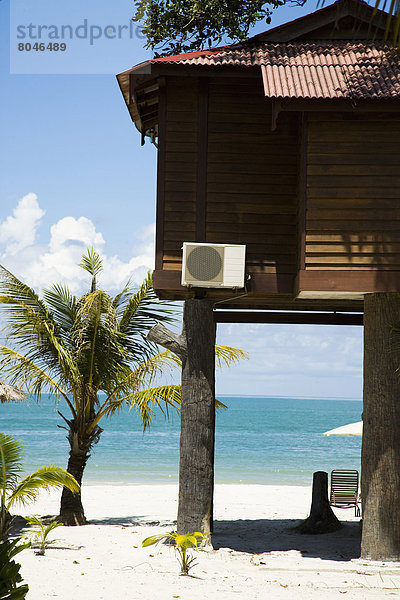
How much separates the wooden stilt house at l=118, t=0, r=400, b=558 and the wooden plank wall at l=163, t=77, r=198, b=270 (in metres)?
0.01

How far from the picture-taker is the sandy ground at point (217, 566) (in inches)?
306

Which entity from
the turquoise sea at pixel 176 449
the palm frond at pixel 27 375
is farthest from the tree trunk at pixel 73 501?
the turquoise sea at pixel 176 449

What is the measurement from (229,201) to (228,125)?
3.70ft

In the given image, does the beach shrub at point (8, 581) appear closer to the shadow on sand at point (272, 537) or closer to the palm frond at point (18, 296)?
the shadow on sand at point (272, 537)

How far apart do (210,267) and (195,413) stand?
7.15 ft

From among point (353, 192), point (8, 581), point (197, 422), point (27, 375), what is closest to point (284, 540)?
point (197, 422)

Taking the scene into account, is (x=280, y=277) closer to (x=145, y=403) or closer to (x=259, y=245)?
(x=259, y=245)

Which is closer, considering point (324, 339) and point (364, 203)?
point (364, 203)

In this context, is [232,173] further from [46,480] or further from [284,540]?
[284,540]

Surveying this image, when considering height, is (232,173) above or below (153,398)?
above

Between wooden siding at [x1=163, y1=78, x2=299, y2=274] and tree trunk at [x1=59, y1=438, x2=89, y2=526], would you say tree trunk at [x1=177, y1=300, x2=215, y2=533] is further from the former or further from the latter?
tree trunk at [x1=59, y1=438, x2=89, y2=526]

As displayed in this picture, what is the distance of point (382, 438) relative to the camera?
9.35m

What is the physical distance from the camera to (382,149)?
30.8ft

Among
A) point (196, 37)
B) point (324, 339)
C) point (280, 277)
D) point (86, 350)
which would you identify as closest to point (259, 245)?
point (280, 277)
